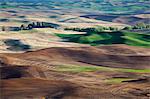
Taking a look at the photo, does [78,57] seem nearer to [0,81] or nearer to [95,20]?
[0,81]

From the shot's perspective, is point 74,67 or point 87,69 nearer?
point 87,69

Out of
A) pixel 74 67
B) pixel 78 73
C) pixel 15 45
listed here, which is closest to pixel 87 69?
pixel 74 67

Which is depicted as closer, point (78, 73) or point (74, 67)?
point (78, 73)

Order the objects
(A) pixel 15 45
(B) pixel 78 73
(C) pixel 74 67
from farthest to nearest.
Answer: (A) pixel 15 45 → (C) pixel 74 67 → (B) pixel 78 73

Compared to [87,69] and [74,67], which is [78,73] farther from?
[74,67]

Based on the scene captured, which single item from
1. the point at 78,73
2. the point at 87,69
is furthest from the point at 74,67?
the point at 78,73

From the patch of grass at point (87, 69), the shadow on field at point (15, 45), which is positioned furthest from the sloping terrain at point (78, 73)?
the shadow on field at point (15, 45)

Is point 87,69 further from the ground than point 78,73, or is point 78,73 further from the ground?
point 78,73

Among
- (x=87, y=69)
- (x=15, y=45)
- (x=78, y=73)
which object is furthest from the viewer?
(x=15, y=45)

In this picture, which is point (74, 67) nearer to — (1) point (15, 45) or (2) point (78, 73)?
(2) point (78, 73)
